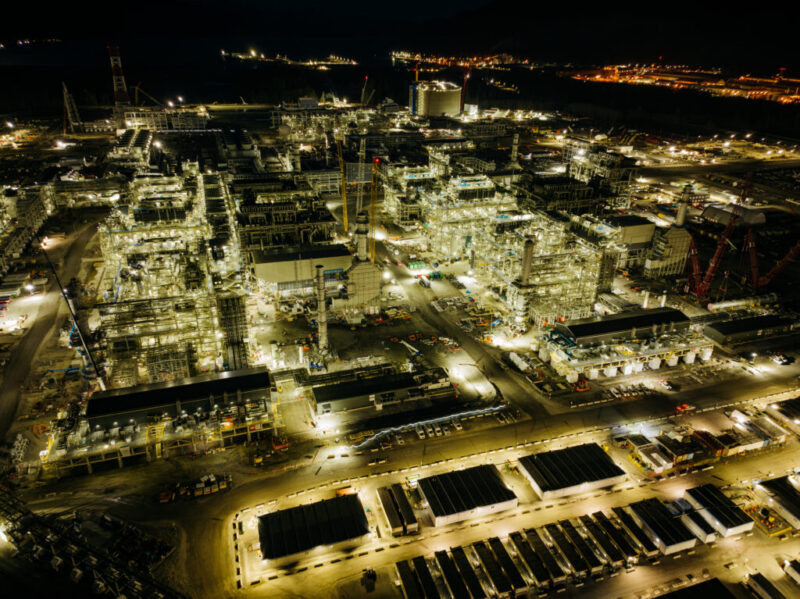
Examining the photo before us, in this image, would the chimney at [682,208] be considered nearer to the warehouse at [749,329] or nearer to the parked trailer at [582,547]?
the warehouse at [749,329]

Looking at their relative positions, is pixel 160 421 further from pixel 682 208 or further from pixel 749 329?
pixel 682 208

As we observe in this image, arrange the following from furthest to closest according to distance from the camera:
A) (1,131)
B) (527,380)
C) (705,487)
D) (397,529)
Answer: (1,131)
(527,380)
(705,487)
(397,529)

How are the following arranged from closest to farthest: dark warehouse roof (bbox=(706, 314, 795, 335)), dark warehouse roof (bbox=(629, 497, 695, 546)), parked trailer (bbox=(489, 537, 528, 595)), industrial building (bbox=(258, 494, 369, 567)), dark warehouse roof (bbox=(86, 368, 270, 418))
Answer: parked trailer (bbox=(489, 537, 528, 595)) < industrial building (bbox=(258, 494, 369, 567)) < dark warehouse roof (bbox=(629, 497, 695, 546)) < dark warehouse roof (bbox=(86, 368, 270, 418)) < dark warehouse roof (bbox=(706, 314, 795, 335))

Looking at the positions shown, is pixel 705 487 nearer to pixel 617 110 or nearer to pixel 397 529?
pixel 397 529

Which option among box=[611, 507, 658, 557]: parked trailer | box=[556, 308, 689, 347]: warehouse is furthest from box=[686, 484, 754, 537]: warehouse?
box=[556, 308, 689, 347]: warehouse

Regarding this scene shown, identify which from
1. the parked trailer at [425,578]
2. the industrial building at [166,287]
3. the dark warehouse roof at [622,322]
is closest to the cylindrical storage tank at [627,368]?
the dark warehouse roof at [622,322]

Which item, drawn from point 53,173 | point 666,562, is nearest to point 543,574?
point 666,562

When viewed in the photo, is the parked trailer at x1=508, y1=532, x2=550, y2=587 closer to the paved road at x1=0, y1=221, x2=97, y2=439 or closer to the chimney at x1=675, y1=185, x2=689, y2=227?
the paved road at x1=0, y1=221, x2=97, y2=439
